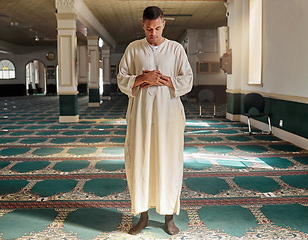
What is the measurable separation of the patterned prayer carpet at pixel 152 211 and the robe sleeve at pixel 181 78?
104 cm

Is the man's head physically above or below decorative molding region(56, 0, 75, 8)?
below

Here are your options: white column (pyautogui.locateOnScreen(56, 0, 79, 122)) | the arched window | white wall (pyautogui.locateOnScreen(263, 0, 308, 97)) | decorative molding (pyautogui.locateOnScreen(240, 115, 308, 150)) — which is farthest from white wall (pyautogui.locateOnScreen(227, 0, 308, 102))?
the arched window

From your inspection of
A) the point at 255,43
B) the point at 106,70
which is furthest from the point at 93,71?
the point at 255,43

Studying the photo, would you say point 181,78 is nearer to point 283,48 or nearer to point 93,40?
point 283,48

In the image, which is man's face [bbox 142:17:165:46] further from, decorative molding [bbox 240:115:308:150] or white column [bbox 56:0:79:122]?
white column [bbox 56:0:79:122]

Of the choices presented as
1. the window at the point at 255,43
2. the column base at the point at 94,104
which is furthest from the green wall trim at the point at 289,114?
the column base at the point at 94,104

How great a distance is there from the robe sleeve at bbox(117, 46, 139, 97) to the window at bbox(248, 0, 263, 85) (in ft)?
20.6

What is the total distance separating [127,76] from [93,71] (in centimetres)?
1327

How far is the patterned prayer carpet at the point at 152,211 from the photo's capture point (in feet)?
8.95

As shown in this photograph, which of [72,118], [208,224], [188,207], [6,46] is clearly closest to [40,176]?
[188,207]

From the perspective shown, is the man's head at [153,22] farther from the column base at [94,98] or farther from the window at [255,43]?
the column base at [94,98]

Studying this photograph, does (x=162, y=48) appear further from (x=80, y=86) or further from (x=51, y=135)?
(x=80, y=86)

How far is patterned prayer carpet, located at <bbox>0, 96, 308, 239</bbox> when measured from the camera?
273 centimetres

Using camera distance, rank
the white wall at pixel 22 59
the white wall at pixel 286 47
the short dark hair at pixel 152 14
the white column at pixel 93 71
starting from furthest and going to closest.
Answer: the white wall at pixel 22 59, the white column at pixel 93 71, the white wall at pixel 286 47, the short dark hair at pixel 152 14
